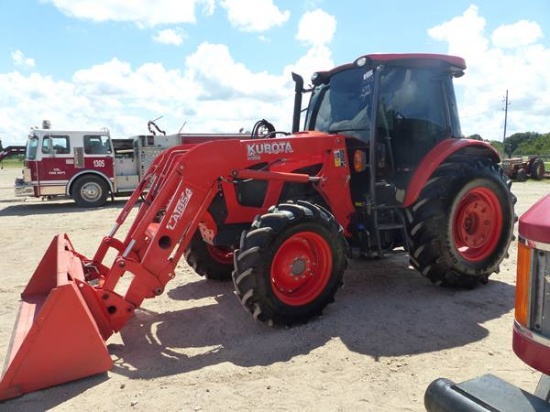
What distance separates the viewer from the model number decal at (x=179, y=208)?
3.81 m

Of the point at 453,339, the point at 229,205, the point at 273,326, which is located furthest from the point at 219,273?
the point at 453,339

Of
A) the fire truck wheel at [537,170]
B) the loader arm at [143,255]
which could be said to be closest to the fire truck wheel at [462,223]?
the loader arm at [143,255]

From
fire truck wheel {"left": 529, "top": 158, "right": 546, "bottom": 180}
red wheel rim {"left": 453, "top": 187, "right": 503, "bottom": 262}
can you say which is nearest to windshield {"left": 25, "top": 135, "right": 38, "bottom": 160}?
red wheel rim {"left": 453, "top": 187, "right": 503, "bottom": 262}

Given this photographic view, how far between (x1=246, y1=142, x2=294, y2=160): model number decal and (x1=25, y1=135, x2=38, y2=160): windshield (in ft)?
37.5

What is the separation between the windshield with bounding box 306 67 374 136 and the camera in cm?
486

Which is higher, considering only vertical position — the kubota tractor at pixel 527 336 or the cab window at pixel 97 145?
the cab window at pixel 97 145

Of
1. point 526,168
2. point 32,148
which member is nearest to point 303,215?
point 32,148

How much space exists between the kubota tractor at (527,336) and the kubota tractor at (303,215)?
2.20 m

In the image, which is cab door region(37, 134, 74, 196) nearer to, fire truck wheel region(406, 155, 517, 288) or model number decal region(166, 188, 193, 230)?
model number decal region(166, 188, 193, 230)

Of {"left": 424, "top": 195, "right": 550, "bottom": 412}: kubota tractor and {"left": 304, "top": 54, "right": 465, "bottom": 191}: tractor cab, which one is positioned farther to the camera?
{"left": 304, "top": 54, "right": 465, "bottom": 191}: tractor cab

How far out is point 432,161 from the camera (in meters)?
4.85

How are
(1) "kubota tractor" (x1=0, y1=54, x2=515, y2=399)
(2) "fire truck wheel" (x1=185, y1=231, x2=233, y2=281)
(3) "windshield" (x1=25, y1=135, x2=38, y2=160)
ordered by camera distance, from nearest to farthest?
(1) "kubota tractor" (x1=0, y1=54, x2=515, y2=399), (2) "fire truck wheel" (x1=185, y1=231, x2=233, y2=281), (3) "windshield" (x1=25, y1=135, x2=38, y2=160)

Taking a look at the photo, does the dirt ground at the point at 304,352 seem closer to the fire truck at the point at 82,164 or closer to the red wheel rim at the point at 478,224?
the red wheel rim at the point at 478,224

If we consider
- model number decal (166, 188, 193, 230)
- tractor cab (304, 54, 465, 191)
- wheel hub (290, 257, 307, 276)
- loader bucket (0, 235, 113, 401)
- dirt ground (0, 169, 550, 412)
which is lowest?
dirt ground (0, 169, 550, 412)
